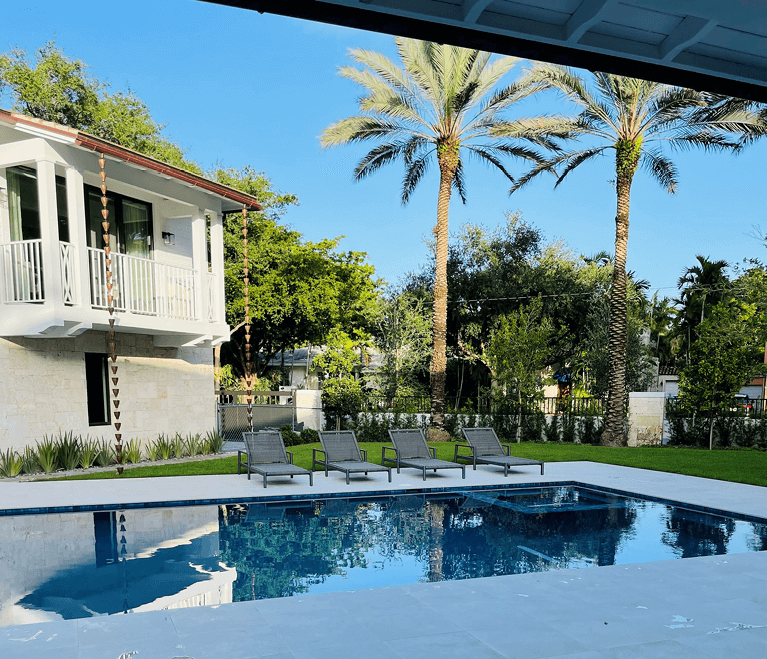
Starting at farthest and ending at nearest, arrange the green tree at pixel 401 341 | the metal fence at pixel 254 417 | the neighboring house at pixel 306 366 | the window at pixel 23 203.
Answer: the neighboring house at pixel 306 366, the green tree at pixel 401 341, the metal fence at pixel 254 417, the window at pixel 23 203

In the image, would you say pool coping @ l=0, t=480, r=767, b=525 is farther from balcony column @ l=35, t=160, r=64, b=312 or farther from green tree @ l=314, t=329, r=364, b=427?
green tree @ l=314, t=329, r=364, b=427

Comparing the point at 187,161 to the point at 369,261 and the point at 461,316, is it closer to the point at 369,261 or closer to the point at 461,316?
the point at 369,261

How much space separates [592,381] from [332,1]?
27745 mm

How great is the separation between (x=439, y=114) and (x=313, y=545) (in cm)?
1509

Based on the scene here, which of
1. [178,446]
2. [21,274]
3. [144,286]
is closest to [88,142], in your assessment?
[21,274]

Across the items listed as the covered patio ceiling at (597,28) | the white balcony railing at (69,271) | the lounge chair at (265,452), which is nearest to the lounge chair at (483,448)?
the lounge chair at (265,452)

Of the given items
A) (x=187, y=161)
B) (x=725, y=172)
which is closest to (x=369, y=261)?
(x=187, y=161)

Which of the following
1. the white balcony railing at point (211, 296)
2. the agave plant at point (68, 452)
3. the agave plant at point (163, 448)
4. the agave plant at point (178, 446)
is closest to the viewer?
the agave plant at point (68, 452)

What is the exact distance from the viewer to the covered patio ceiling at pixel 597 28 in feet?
8.32

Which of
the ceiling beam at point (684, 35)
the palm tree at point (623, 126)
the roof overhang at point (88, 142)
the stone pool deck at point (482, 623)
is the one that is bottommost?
the stone pool deck at point (482, 623)

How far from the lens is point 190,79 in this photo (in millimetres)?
57156

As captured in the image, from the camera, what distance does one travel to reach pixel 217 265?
1766cm

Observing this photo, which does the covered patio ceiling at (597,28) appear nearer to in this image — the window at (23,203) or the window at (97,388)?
the window at (23,203)

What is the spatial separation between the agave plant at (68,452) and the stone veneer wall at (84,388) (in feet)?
1.13
